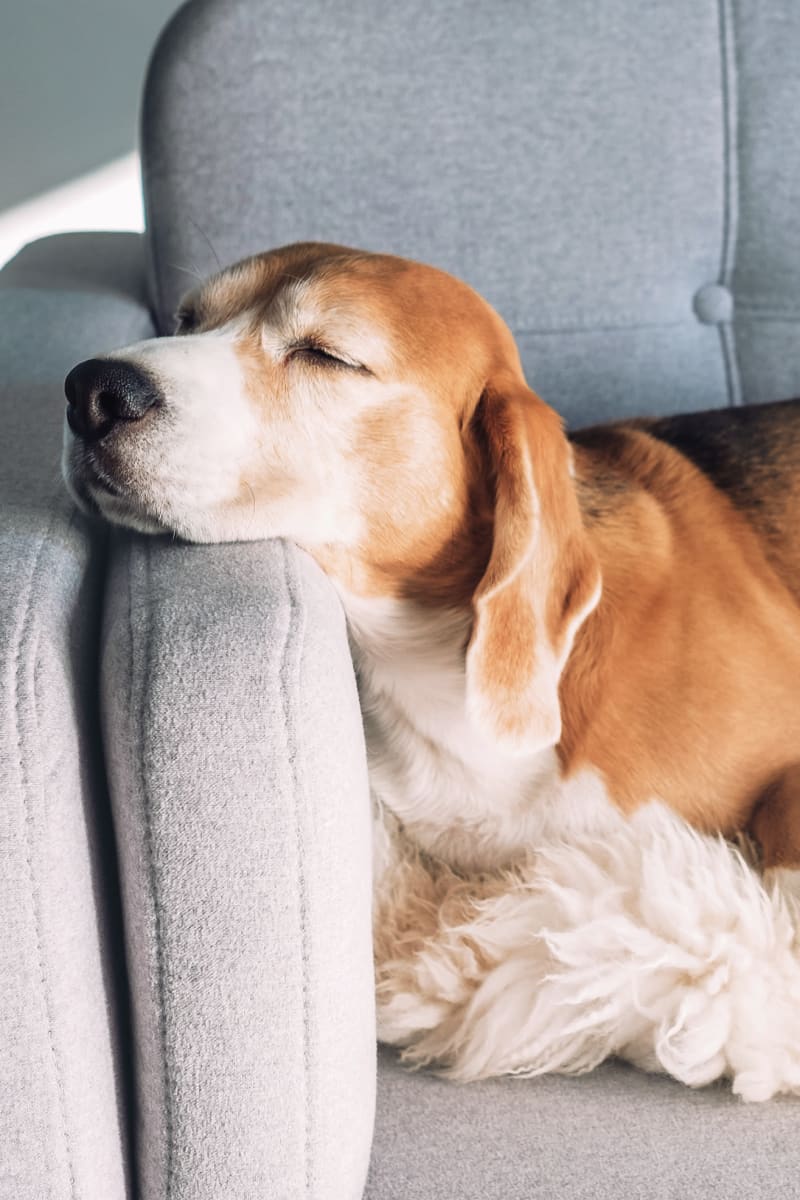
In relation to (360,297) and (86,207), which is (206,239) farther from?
(86,207)

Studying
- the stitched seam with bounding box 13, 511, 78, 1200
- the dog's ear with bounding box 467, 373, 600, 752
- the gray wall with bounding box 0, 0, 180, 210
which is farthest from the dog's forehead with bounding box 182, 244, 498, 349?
the gray wall with bounding box 0, 0, 180, 210

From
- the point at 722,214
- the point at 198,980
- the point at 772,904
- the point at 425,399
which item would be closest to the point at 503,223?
the point at 722,214

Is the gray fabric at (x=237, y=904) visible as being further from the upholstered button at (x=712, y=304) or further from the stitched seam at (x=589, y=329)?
the upholstered button at (x=712, y=304)

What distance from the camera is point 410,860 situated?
1.39m

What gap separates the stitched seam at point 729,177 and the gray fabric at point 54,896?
1394mm

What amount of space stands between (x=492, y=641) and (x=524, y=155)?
1113 millimetres

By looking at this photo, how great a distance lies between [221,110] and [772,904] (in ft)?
4.84

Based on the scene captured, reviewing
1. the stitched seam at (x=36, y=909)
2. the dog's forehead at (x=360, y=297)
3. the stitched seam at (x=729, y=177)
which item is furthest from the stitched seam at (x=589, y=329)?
the stitched seam at (x=36, y=909)

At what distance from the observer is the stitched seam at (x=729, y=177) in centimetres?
199

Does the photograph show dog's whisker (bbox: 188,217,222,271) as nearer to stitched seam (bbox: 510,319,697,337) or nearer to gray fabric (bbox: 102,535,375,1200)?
stitched seam (bbox: 510,319,697,337)

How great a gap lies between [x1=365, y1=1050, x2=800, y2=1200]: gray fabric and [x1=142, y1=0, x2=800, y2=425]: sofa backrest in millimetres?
Result: 1247

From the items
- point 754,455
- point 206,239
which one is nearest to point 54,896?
point 754,455

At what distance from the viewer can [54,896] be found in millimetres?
859

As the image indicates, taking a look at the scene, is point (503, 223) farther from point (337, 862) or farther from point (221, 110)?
point (337, 862)
